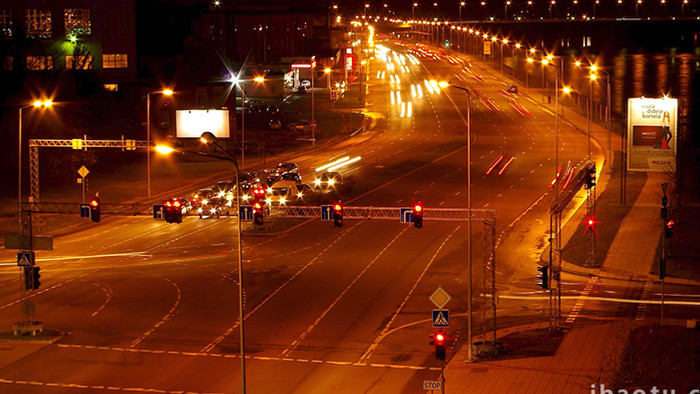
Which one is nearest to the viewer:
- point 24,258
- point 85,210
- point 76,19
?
point 24,258

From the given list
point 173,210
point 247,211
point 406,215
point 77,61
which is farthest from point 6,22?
point 406,215

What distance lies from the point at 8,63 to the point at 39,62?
524cm

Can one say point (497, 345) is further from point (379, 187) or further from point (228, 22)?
Result: point (228, 22)

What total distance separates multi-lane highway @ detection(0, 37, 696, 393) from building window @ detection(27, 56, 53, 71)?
4407cm

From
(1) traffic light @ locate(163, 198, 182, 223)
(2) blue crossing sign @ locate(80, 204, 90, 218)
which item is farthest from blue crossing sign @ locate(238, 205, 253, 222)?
(2) blue crossing sign @ locate(80, 204, 90, 218)

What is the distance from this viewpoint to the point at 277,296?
4181 cm

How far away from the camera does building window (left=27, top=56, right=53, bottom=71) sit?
334ft

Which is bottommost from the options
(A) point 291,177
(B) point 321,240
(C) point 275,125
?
(B) point 321,240

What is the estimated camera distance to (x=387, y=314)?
38.8m

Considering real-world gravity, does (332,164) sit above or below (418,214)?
below

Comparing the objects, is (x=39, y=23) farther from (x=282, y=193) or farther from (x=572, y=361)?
(x=572, y=361)

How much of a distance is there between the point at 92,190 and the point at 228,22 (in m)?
78.2

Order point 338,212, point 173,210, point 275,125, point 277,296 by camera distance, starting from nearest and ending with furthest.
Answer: point 338,212, point 173,210, point 277,296, point 275,125

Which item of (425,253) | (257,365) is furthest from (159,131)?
(257,365)
